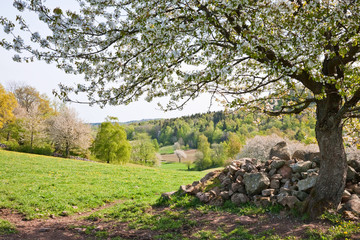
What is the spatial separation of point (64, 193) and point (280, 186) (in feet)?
30.6

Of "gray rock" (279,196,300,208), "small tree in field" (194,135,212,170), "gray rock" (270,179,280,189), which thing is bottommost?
"small tree in field" (194,135,212,170)

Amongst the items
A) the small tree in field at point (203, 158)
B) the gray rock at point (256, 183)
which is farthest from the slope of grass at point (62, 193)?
the small tree in field at point (203, 158)

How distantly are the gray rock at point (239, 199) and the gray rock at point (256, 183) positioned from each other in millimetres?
273

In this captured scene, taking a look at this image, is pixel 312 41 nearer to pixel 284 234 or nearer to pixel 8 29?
pixel 284 234

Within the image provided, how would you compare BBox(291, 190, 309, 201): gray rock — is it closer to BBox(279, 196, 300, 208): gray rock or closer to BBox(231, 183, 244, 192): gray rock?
BBox(279, 196, 300, 208): gray rock

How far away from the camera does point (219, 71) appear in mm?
5270

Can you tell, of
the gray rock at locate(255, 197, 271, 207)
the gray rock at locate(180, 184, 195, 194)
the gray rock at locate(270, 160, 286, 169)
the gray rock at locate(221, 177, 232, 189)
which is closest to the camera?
the gray rock at locate(255, 197, 271, 207)

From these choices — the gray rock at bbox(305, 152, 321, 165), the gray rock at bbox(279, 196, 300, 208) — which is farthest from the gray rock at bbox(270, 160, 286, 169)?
the gray rock at bbox(279, 196, 300, 208)

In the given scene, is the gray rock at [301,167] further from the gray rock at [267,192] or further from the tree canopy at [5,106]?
the tree canopy at [5,106]

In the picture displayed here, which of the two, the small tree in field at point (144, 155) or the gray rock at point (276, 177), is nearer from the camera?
the gray rock at point (276, 177)

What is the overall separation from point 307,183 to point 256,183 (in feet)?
5.58

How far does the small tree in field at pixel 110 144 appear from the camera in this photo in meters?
40.6

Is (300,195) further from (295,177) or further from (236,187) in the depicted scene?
(236,187)

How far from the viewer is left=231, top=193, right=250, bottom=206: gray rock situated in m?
8.86
